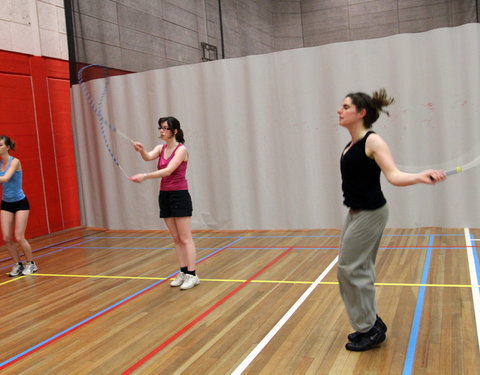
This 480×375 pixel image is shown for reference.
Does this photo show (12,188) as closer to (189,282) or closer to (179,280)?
Result: (179,280)

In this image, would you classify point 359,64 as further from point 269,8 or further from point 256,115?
point 269,8

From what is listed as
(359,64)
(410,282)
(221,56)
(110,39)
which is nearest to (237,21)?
(221,56)

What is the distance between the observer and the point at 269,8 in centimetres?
1072

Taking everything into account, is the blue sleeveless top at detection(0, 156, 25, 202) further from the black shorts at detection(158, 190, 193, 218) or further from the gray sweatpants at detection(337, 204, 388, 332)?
the gray sweatpants at detection(337, 204, 388, 332)

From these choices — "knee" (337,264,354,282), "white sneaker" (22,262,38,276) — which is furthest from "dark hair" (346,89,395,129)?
"white sneaker" (22,262,38,276)

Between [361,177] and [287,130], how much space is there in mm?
3752

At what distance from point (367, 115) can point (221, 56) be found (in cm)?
639

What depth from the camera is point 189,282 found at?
423 centimetres

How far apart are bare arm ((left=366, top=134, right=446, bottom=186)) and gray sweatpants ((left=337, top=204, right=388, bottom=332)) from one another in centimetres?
27

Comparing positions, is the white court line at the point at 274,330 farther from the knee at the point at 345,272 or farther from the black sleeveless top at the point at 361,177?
the black sleeveless top at the point at 361,177

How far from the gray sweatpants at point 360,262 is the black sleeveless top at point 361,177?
5 cm

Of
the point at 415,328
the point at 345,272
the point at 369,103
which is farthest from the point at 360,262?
the point at 369,103

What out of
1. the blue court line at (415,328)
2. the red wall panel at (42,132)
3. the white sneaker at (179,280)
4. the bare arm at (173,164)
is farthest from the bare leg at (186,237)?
the red wall panel at (42,132)

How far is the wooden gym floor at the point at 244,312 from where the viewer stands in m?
2.76
